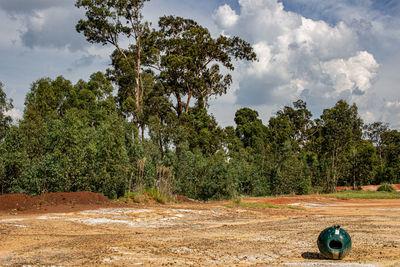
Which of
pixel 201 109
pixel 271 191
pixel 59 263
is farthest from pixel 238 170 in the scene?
pixel 59 263

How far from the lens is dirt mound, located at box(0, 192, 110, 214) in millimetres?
12094

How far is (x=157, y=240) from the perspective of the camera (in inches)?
290

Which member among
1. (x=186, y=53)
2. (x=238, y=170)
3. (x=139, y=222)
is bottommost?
(x=139, y=222)

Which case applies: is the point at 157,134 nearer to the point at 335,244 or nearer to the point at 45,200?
the point at 45,200

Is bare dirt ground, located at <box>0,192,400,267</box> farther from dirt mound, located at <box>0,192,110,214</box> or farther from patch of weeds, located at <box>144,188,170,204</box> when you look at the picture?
patch of weeds, located at <box>144,188,170,204</box>

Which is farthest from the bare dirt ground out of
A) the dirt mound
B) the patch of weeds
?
the patch of weeds

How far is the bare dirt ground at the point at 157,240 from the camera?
5.53 metres

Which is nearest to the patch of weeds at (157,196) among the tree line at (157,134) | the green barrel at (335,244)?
the tree line at (157,134)

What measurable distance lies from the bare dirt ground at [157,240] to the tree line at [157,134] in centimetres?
434

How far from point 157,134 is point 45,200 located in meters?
16.6

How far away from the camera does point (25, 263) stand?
5117 millimetres

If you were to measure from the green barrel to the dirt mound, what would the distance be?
385 inches

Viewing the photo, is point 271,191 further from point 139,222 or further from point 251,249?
point 251,249

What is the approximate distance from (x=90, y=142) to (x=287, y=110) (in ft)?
109
